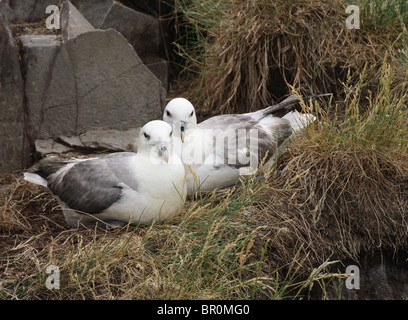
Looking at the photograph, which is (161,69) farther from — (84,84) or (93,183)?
(93,183)

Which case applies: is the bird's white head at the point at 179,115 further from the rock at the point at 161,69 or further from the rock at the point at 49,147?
the rock at the point at 161,69

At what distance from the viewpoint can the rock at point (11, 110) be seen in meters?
4.30

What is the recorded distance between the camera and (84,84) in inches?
183

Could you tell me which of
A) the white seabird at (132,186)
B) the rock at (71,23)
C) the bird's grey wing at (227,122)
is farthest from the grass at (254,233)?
the rock at (71,23)

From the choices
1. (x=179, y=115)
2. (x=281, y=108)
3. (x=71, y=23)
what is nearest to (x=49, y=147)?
(x=71, y=23)

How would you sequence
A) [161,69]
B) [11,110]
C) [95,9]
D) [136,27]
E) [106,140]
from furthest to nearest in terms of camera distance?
[161,69], [136,27], [95,9], [106,140], [11,110]

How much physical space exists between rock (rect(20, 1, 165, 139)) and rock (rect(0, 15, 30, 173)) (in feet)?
0.29

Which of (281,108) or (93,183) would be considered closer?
(93,183)

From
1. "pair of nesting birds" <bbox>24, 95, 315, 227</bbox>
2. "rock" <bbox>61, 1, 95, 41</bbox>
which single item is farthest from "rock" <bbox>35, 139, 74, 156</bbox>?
"rock" <bbox>61, 1, 95, 41</bbox>

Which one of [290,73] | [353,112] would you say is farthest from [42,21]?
[353,112]

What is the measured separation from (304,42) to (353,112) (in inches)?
34.2

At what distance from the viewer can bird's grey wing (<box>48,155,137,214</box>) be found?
3686 millimetres

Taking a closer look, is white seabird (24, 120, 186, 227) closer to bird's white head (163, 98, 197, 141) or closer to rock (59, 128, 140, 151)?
bird's white head (163, 98, 197, 141)

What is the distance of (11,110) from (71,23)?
31.0 inches
